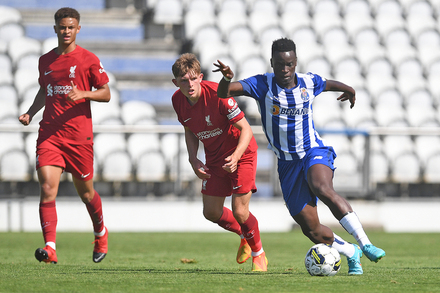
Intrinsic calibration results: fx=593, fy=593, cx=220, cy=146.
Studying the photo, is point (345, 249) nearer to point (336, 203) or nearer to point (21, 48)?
point (336, 203)

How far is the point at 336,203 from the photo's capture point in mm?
4074

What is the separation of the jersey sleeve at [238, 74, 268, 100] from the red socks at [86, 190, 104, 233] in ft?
5.94

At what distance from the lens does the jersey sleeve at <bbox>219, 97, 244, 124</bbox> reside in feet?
15.3

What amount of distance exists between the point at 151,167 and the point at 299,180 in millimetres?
5426

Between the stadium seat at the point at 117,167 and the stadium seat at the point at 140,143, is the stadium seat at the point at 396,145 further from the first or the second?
the stadium seat at the point at 117,167

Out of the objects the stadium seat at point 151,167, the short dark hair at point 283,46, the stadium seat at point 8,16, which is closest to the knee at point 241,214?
the short dark hair at point 283,46

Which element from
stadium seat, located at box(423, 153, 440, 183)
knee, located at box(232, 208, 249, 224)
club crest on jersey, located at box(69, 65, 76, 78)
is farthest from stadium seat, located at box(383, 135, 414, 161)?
club crest on jersey, located at box(69, 65, 76, 78)

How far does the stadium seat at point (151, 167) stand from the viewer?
950 centimetres

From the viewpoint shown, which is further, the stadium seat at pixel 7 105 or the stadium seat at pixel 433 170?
the stadium seat at pixel 7 105

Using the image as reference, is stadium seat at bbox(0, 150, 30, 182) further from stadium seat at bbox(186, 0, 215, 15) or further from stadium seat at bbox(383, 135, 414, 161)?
stadium seat at bbox(186, 0, 215, 15)

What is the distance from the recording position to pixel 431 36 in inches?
584

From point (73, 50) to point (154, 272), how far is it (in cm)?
207

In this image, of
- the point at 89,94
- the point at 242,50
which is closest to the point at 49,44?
the point at 242,50

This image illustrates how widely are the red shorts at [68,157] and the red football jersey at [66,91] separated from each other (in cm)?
6
